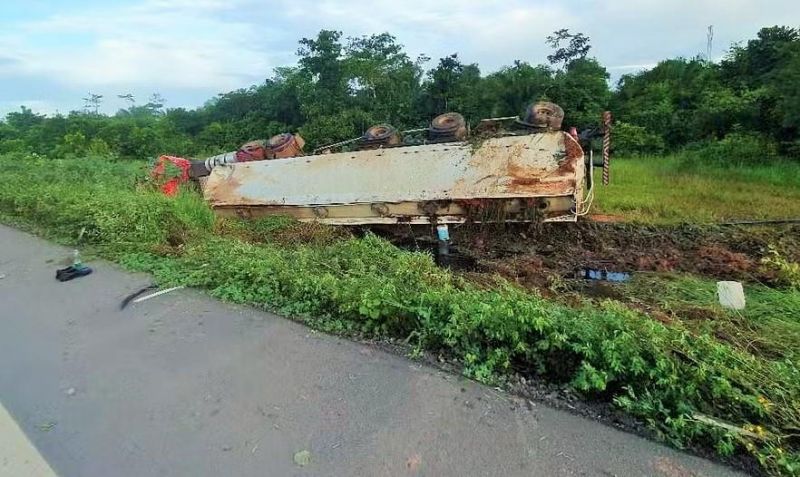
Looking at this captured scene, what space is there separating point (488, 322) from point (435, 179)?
3682mm

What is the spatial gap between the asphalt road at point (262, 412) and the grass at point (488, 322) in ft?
0.63

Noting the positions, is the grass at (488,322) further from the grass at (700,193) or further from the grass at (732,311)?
the grass at (700,193)

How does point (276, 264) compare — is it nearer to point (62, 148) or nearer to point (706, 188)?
point (706, 188)

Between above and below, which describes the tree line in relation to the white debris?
above

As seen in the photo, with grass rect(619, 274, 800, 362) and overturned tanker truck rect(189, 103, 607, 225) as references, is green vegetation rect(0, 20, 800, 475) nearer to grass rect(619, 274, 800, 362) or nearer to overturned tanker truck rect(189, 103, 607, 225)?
grass rect(619, 274, 800, 362)

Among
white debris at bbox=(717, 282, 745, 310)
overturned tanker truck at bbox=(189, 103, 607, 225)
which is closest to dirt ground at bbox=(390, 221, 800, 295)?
overturned tanker truck at bbox=(189, 103, 607, 225)

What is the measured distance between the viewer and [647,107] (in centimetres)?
1605

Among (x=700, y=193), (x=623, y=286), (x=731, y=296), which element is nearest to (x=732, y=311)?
(x=731, y=296)

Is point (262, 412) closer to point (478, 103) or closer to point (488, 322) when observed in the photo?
point (488, 322)

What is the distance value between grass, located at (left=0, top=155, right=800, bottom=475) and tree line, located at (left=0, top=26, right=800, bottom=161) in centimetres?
1031

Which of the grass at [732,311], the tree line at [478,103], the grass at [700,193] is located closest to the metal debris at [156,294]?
the grass at [732,311]

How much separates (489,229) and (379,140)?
2428 mm

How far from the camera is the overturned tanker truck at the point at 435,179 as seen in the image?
572 centimetres

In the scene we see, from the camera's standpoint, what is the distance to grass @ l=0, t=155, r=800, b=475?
210 cm
